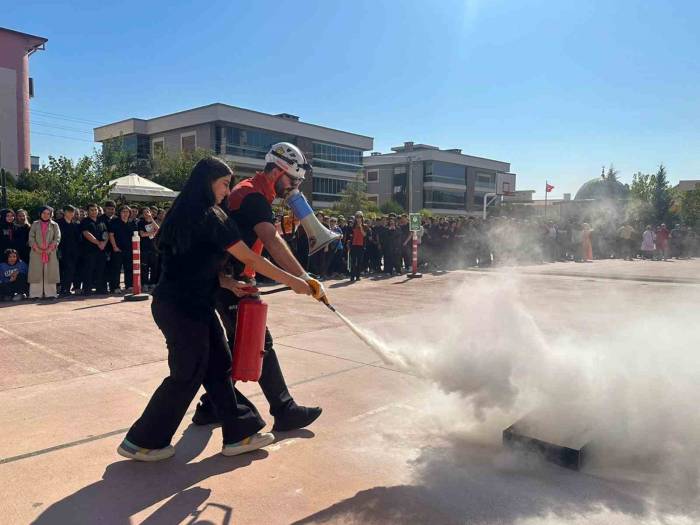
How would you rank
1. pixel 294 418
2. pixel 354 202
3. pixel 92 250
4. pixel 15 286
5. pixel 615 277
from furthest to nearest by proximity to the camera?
pixel 354 202, pixel 615 277, pixel 92 250, pixel 15 286, pixel 294 418

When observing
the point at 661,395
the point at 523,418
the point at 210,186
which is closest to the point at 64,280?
the point at 210,186

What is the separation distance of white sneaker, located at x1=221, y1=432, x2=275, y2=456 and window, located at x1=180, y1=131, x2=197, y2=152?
2215 inches

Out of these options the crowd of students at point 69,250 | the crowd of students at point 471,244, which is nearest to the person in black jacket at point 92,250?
the crowd of students at point 69,250

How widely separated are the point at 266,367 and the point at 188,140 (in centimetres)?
5754

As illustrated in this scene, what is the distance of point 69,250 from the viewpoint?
10.6 meters

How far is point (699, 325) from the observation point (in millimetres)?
4480

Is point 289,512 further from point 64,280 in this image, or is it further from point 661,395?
point 64,280

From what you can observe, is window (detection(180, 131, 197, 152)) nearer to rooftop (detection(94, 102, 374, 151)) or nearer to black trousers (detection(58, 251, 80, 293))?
rooftop (detection(94, 102, 374, 151))

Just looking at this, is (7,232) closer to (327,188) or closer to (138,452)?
(138,452)

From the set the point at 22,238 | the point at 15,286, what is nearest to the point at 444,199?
the point at 22,238

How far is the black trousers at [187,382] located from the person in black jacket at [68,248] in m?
8.39

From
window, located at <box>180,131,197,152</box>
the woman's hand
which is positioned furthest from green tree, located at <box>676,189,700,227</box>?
window, located at <box>180,131,197,152</box>

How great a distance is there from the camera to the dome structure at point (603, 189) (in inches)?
1615

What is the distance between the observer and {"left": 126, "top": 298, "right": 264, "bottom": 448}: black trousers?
320 centimetres
